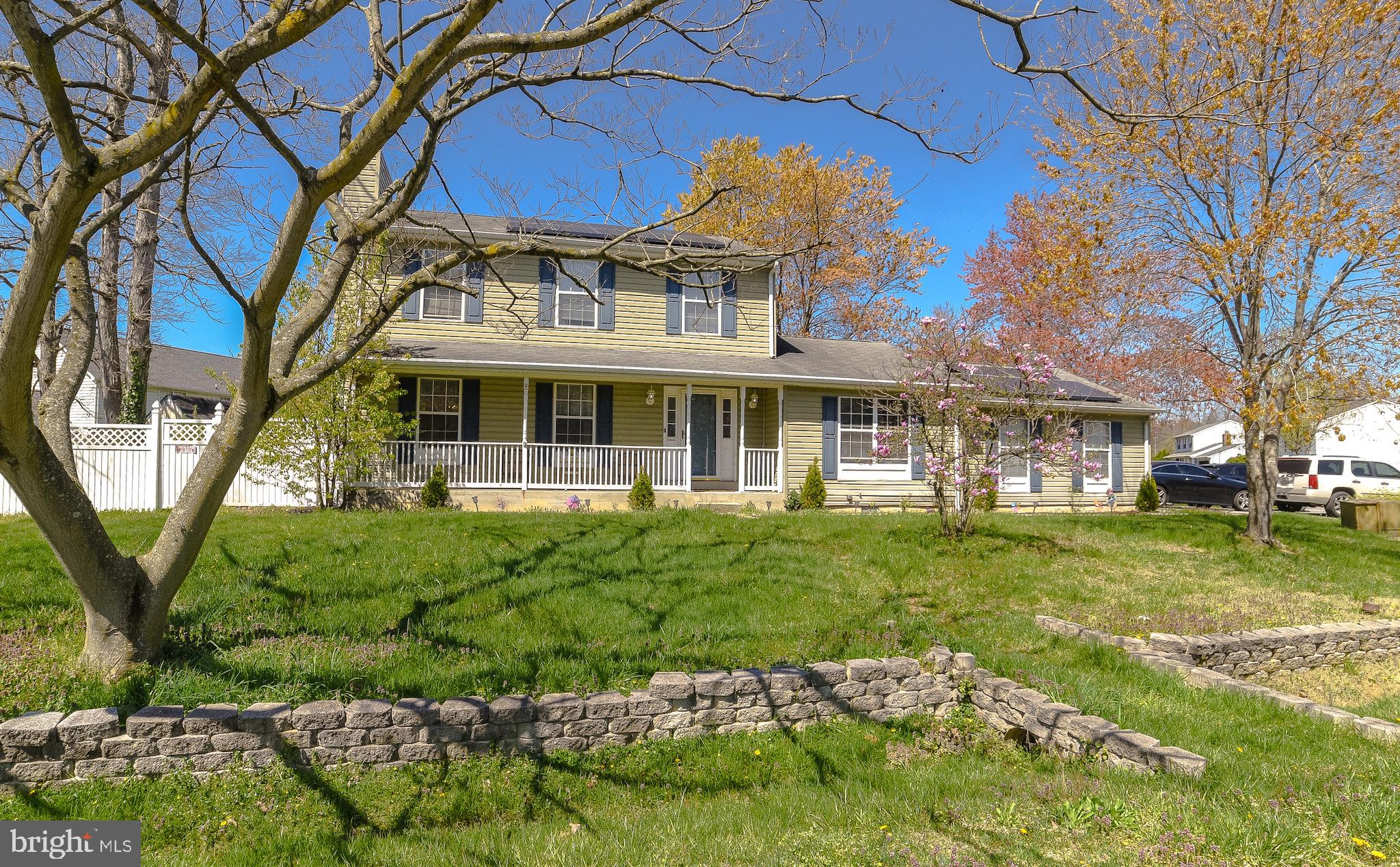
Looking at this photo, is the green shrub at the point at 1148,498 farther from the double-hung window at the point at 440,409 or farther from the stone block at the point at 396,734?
the stone block at the point at 396,734

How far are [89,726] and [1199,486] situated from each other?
24307 mm

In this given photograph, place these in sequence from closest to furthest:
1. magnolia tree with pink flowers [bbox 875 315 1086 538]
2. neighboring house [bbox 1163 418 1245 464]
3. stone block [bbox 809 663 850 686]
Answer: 1. stone block [bbox 809 663 850 686]
2. magnolia tree with pink flowers [bbox 875 315 1086 538]
3. neighboring house [bbox 1163 418 1245 464]

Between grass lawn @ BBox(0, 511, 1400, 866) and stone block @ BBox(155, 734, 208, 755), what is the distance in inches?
7.2

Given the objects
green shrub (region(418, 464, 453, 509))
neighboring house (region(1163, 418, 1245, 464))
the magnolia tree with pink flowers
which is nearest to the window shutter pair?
green shrub (region(418, 464, 453, 509))

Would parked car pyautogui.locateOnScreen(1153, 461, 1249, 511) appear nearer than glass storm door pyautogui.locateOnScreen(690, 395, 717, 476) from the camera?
No

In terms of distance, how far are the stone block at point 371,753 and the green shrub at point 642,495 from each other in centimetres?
884

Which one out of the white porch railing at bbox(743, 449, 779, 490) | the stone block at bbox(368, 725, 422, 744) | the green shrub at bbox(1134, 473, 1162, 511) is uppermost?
the white porch railing at bbox(743, 449, 779, 490)

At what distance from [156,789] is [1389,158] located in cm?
1639

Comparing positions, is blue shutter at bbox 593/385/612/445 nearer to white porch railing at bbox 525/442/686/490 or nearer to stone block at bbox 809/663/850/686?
white porch railing at bbox 525/442/686/490

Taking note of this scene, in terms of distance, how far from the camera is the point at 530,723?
15.1 feet

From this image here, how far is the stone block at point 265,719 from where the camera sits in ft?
13.8

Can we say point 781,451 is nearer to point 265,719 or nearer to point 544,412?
point 544,412

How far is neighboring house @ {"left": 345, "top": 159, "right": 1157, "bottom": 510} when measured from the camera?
1366 cm

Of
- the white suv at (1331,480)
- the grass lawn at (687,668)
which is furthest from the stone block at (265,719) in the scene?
the white suv at (1331,480)
